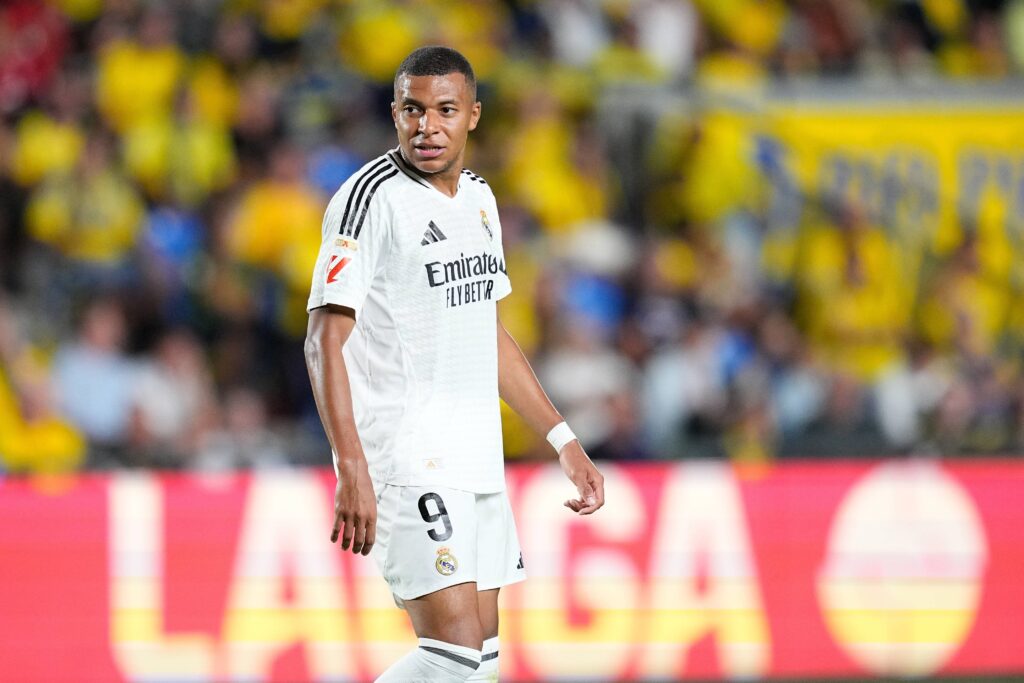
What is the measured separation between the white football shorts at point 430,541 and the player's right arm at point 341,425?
25 centimetres

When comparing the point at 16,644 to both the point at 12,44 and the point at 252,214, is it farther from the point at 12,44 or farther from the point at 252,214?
the point at 12,44

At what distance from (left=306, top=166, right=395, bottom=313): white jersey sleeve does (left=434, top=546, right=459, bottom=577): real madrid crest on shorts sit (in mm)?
658

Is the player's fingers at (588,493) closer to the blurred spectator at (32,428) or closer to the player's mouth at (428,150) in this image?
the player's mouth at (428,150)

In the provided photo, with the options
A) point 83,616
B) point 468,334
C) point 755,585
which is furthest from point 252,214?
point 468,334

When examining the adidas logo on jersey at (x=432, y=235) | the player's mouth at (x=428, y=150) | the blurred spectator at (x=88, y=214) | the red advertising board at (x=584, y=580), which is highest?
the blurred spectator at (x=88, y=214)

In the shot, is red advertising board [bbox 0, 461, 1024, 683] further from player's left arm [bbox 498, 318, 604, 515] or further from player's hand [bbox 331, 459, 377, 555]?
player's hand [bbox 331, 459, 377, 555]

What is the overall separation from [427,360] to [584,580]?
13.0ft

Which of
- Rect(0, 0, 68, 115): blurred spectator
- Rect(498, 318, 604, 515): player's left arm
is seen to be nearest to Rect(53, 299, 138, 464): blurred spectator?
Rect(0, 0, 68, 115): blurred spectator

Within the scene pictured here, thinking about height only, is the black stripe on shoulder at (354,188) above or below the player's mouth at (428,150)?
below

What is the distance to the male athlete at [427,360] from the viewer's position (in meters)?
4.15

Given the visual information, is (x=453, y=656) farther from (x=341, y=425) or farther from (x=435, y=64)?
(x=435, y=64)

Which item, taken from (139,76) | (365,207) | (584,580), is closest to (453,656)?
(365,207)

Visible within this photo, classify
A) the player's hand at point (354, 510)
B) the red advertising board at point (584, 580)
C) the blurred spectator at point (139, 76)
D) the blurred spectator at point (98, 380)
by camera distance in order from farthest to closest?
the blurred spectator at point (139, 76), the blurred spectator at point (98, 380), the red advertising board at point (584, 580), the player's hand at point (354, 510)

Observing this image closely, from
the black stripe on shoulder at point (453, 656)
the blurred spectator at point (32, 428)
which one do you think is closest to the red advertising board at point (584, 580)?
the blurred spectator at point (32, 428)
